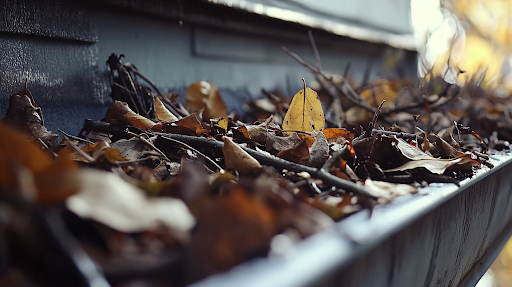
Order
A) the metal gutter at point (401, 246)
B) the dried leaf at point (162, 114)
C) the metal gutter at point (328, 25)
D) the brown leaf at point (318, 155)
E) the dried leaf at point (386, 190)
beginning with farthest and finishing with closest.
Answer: the metal gutter at point (328, 25) < the dried leaf at point (162, 114) < the brown leaf at point (318, 155) < the dried leaf at point (386, 190) < the metal gutter at point (401, 246)

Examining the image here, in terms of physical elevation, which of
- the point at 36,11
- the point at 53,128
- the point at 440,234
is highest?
the point at 36,11

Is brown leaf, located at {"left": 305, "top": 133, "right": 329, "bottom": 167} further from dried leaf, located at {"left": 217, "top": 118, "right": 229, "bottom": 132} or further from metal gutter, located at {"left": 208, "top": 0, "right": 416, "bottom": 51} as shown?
metal gutter, located at {"left": 208, "top": 0, "right": 416, "bottom": 51}

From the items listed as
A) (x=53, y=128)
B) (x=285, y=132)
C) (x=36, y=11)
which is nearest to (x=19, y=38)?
(x=36, y=11)

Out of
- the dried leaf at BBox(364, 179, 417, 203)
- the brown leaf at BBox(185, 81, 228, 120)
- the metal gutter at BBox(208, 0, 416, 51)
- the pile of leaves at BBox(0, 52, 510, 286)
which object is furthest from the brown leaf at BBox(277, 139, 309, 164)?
the metal gutter at BBox(208, 0, 416, 51)

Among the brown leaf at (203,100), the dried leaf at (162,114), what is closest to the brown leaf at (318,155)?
Result: the dried leaf at (162,114)

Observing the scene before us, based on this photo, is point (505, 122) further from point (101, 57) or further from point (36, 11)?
point (36, 11)

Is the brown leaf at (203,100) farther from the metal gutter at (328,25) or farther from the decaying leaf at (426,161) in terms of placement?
the decaying leaf at (426,161)
